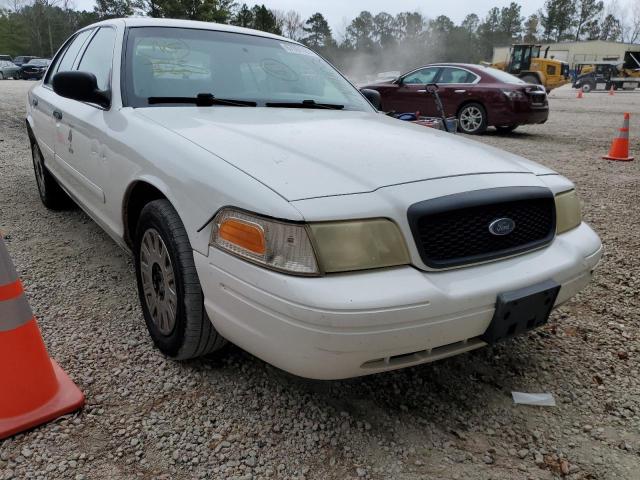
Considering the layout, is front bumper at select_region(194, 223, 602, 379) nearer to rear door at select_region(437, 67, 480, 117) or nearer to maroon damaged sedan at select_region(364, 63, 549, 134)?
maroon damaged sedan at select_region(364, 63, 549, 134)

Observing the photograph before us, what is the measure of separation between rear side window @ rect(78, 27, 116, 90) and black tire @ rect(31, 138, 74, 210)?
115cm

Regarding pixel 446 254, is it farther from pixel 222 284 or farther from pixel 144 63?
pixel 144 63

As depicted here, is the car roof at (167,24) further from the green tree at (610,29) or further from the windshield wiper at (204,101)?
the green tree at (610,29)

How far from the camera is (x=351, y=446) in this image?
1.84 meters

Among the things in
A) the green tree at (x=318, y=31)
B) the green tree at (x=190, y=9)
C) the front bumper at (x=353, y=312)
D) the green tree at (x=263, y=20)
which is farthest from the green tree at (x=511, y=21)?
A: the front bumper at (x=353, y=312)

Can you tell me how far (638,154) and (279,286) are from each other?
27.4 ft

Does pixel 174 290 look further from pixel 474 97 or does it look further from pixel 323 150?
pixel 474 97

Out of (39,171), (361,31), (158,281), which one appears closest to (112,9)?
(361,31)

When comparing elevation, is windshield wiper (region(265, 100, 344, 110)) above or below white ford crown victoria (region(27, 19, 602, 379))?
above

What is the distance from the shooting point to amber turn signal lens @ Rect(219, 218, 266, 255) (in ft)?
5.35

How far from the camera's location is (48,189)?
168 inches

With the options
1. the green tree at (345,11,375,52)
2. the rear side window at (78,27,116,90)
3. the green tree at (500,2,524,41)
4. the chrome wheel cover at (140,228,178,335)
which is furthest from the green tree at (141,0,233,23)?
the green tree at (500,2,524,41)

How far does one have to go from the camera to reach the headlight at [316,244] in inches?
62.3

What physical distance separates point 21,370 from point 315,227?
1.26 metres
